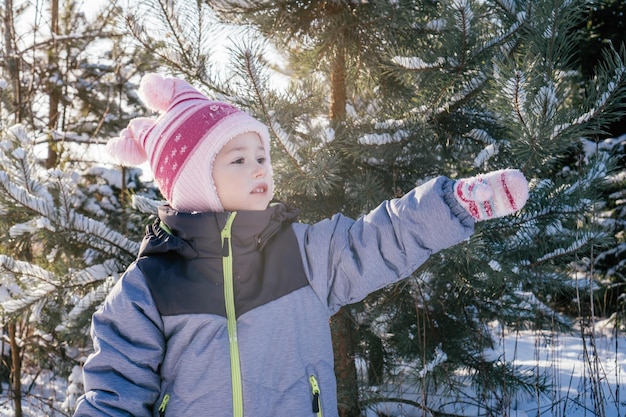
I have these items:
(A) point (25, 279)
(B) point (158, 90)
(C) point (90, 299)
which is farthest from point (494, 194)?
(A) point (25, 279)

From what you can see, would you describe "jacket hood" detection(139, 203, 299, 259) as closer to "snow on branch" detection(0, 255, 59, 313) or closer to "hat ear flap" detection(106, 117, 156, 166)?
"hat ear flap" detection(106, 117, 156, 166)

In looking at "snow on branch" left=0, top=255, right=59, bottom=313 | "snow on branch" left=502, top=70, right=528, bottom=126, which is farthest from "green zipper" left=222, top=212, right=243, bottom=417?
"snow on branch" left=0, top=255, right=59, bottom=313

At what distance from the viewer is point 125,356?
1.68 meters

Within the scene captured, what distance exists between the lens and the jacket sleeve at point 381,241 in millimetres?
1551

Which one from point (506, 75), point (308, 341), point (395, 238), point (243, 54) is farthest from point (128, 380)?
point (506, 75)

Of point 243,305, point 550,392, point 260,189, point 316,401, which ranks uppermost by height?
point 260,189

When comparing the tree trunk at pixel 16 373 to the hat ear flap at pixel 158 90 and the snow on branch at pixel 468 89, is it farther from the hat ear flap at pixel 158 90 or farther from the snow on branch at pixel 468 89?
the snow on branch at pixel 468 89

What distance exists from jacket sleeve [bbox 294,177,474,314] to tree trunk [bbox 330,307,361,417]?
34.7 inches

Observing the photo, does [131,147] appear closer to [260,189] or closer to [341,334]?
[260,189]

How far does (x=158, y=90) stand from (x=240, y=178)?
1.91ft

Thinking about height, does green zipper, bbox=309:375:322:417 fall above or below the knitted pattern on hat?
below

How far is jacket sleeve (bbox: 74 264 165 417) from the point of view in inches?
63.2

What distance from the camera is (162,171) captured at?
202 cm

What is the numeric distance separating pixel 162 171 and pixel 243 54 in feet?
1.96
